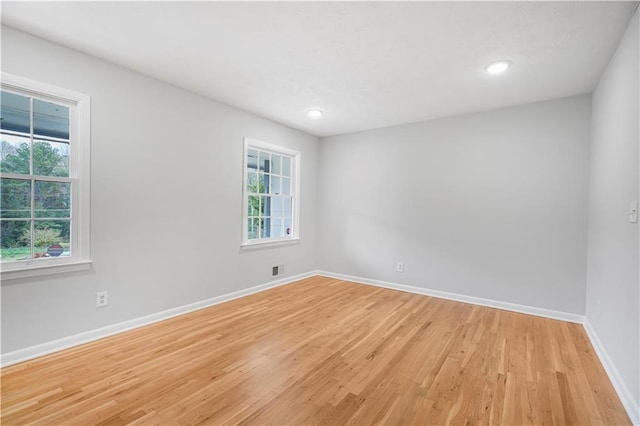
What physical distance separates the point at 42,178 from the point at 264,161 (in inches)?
105

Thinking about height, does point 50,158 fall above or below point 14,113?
below

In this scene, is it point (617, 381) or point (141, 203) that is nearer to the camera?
point (617, 381)

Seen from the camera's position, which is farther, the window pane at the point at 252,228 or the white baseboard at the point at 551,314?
the window pane at the point at 252,228

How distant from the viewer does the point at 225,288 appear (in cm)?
387

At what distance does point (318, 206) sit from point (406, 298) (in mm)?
2318

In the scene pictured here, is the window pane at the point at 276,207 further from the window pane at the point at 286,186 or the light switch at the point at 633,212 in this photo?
the light switch at the point at 633,212

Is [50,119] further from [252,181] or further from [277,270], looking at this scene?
[277,270]

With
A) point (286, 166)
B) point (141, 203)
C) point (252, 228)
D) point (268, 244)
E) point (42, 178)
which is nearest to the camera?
point (42, 178)

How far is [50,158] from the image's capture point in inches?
99.0

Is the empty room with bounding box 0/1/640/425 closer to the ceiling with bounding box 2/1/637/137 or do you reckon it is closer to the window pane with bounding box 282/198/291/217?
the ceiling with bounding box 2/1/637/137

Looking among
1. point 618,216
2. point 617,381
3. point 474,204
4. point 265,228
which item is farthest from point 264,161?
point 617,381

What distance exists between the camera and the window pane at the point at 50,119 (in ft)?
8.01

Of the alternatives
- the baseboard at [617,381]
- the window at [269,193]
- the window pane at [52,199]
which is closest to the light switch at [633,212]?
the baseboard at [617,381]

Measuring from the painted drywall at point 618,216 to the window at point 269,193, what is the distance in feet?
12.5
